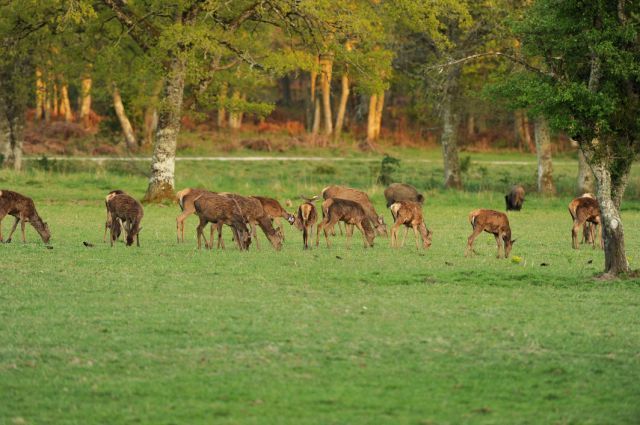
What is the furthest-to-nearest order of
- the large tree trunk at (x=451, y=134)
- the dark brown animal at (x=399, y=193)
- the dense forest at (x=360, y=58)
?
the large tree trunk at (x=451, y=134), the dark brown animal at (x=399, y=193), the dense forest at (x=360, y=58)

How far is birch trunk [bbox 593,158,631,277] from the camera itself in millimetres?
17984

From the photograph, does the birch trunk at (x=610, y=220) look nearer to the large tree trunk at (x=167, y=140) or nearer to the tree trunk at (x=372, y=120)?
the large tree trunk at (x=167, y=140)

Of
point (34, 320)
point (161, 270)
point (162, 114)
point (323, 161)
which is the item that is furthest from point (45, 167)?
point (34, 320)

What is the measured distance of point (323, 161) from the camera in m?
63.1

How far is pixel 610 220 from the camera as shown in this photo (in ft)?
59.0

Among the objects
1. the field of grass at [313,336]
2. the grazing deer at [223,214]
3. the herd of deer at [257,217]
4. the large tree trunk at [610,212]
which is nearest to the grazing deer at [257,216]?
the herd of deer at [257,217]

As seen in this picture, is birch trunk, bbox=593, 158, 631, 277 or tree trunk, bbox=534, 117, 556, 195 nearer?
birch trunk, bbox=593, 158, 631, 277

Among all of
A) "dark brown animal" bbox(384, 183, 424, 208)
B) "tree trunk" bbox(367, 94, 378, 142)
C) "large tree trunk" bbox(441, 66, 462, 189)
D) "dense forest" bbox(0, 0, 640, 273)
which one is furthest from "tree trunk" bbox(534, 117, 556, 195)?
"tree trunk" bbox(367, 94, 378, 142)

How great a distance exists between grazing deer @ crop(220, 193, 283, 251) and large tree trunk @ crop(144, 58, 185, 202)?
13.1 meters

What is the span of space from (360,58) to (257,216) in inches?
608

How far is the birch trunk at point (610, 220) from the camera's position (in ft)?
59.0

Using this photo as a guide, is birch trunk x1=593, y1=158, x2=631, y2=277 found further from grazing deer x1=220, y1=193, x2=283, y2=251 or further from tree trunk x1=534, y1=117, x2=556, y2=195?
tree trunk x1=534, y1=117, x2=556, y2=195

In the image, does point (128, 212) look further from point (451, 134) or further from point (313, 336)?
point (451, 134)

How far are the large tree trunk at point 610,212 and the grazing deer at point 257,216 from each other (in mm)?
6958
